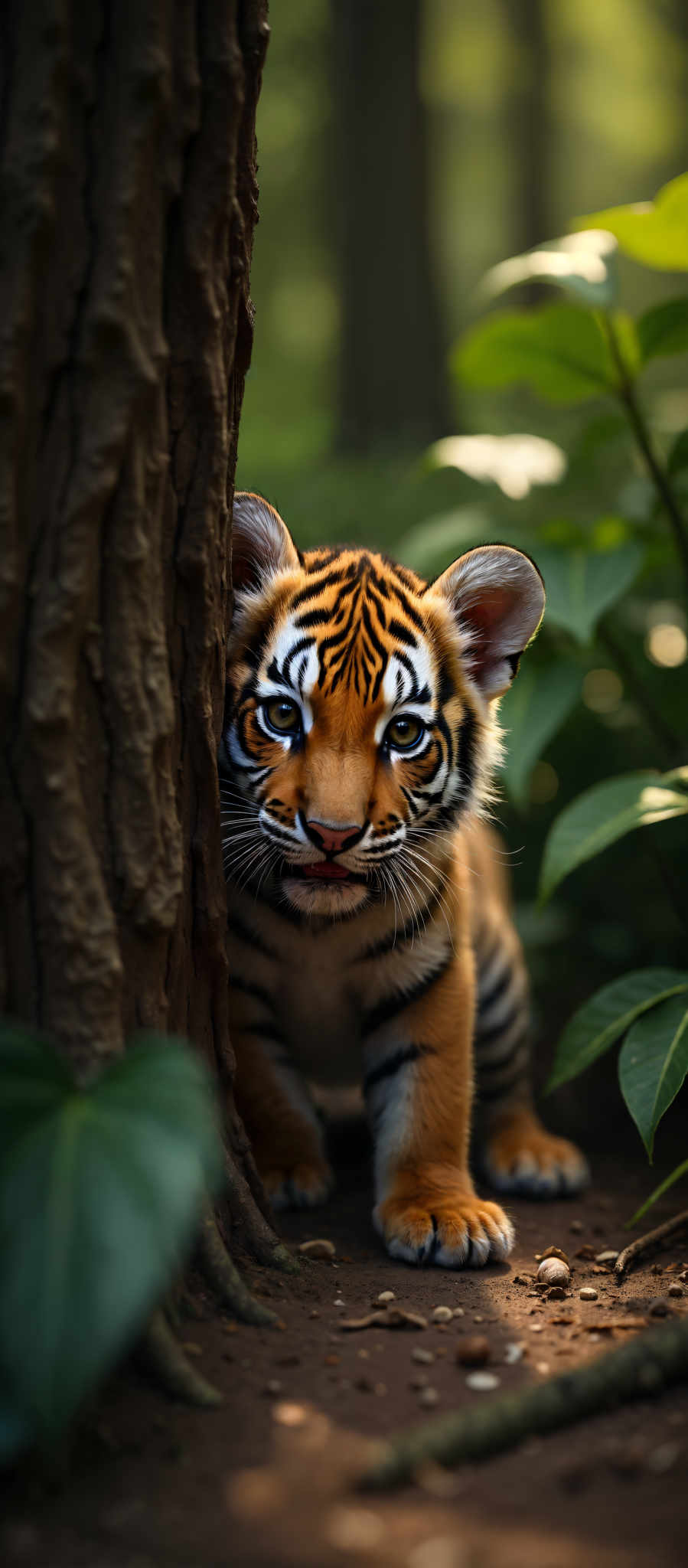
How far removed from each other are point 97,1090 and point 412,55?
11.5 metres

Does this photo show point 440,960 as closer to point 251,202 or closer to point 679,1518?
point 679,1518

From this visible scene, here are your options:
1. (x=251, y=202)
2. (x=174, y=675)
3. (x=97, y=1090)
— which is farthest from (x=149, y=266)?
(x=97, y=1090)

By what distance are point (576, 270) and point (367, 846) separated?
1.99m

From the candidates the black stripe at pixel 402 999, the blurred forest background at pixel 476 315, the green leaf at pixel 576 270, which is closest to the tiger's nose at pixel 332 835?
the black stripe at pixel 402 999

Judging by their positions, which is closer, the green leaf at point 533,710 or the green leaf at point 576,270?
the green leaf at point 576,270

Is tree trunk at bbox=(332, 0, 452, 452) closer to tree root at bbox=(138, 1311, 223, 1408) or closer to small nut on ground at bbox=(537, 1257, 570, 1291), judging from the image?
small nut on ground at bbox=(537, 1257, 570, 1291)

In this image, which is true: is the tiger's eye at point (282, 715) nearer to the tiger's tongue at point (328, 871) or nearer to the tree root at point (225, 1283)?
the tiger's tongue at point (328, 871)

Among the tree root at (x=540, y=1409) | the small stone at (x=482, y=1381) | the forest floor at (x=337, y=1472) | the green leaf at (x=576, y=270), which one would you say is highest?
the green leaf at (x=576, y=270)

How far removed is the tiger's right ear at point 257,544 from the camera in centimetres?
280

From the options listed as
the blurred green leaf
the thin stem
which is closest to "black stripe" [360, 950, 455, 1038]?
the thin stem

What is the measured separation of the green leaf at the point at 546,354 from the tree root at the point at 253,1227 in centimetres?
260

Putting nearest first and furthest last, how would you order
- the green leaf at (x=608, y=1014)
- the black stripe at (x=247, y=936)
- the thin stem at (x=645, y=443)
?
1. the black stripe at (x=247, y=936)
2. the green leaf at (x=608, y=1014)
3. the thin stem at (x=645, y=443)

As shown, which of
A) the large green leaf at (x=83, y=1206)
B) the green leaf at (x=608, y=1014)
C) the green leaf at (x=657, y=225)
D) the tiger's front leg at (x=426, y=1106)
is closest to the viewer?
the large green leaf at (x=83, y=1206)

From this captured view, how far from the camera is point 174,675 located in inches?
82.5
